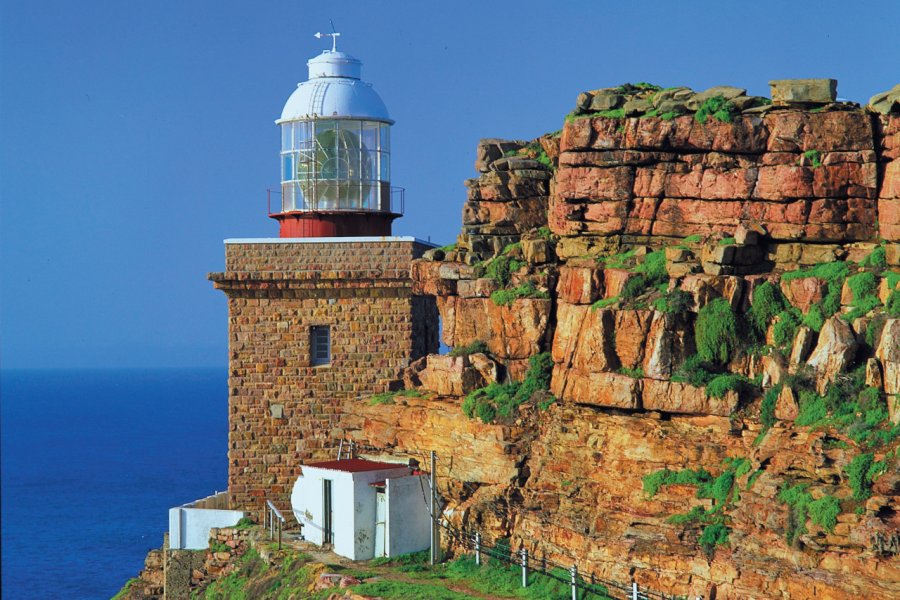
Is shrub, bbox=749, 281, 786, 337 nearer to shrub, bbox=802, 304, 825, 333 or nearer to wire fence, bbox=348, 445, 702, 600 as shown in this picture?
shrub, bbox=802, 304, 825, 333

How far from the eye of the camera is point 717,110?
29.2 metres

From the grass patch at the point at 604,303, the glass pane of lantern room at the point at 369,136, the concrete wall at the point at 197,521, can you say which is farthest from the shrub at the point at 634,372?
the glass pane of lantern room at the point at 369,136

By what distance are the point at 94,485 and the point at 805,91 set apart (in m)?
67.6

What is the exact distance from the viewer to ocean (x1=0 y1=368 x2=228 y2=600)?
64.6 m

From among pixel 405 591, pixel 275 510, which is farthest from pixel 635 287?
pixel 275 510

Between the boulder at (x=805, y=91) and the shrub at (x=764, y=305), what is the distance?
350cm

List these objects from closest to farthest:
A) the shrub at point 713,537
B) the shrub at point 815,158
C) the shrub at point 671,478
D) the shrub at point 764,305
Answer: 1. the shrub at point 713,537
2. the shrub at point 671,478
3. the shrub at point 764,305
4. the shrub at point 815,158

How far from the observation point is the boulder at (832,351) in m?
25.0

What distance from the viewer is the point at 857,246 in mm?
27703

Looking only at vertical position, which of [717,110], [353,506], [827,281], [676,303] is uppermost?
[717,110]

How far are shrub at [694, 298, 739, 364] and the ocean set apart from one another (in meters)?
15.0

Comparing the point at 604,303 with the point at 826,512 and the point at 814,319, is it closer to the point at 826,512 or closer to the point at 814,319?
the point at 814,319

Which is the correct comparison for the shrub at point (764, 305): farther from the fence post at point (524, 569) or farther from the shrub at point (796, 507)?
the fence post at point (524, 569)

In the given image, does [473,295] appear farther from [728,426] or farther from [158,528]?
[158,528]
